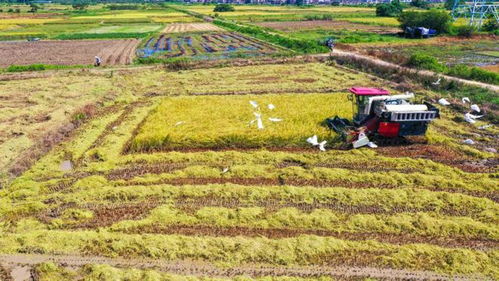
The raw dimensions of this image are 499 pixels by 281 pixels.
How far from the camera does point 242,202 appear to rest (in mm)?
8961

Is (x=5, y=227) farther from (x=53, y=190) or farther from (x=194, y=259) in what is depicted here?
(x=194, y=259)

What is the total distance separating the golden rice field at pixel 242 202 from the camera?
690 centimetres

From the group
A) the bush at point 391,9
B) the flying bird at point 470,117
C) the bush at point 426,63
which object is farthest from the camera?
the bush at point 391,9

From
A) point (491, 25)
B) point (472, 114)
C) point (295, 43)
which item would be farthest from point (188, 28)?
point (472, 114)

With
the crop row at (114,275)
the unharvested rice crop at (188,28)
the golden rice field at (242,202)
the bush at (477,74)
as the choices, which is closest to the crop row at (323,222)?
the golden rice field at (242,202)

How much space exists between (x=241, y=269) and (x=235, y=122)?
806cm

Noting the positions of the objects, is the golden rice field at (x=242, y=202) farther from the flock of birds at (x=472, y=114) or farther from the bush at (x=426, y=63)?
the bush at (x=426, y=63)

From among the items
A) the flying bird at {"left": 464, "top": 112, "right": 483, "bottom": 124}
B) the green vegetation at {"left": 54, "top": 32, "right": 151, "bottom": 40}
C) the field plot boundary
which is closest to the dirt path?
the flying bird at {"left": 464, "top": 112, "right": 483, "bottom": 124}

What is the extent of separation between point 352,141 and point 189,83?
44.1ft

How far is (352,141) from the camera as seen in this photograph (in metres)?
12.1

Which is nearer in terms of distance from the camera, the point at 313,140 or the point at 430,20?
the point at 313,140

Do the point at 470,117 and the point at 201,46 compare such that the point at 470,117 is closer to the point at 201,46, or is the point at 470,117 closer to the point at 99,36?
the point at 201,46

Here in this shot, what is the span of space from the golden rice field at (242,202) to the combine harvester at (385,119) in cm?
60

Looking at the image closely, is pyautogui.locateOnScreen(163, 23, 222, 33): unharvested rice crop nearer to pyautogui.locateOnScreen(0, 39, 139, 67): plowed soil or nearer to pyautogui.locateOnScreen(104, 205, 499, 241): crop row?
pyautogui.locateOnScreen(0, 39, 139, 67): plowed soil
